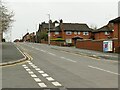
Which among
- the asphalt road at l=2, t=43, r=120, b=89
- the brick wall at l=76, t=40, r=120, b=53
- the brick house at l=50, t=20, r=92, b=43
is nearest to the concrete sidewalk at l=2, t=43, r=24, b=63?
the asphalt road at l=2, t=43, r=120, b=89

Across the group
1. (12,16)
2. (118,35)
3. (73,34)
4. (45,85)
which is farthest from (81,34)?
(45,85)

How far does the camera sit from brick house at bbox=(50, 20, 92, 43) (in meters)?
115

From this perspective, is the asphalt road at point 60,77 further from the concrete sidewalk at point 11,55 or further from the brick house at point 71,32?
the brick house at point 71,32

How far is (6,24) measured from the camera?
60438 mm

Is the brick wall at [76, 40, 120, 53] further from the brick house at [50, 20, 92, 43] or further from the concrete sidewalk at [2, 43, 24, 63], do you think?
the brick house at [50, 20, 92, 43]

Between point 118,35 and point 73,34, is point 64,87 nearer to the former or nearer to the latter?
point 118,35

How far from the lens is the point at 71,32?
115188 mm

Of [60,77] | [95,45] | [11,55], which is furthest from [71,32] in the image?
[60,77]

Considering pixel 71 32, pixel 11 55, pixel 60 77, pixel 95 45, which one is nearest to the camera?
pixel 60 77

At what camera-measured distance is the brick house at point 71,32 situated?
114606 millimetres

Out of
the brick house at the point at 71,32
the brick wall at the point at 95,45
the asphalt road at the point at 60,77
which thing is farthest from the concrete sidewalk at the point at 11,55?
the brick house at the point at 71,32

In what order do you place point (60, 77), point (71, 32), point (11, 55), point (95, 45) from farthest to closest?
point (71, 32), point (95, 45), point (11, 55), point (60, 77)

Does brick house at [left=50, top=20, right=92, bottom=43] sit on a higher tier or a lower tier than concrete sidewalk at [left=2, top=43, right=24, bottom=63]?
higher

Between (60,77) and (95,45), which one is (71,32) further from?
(60,77)
